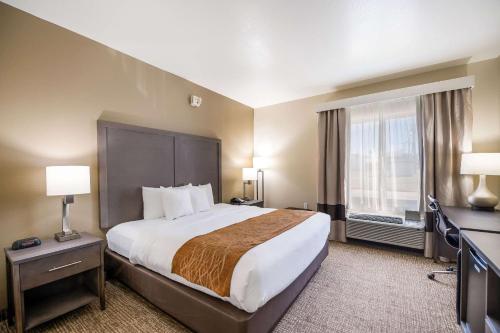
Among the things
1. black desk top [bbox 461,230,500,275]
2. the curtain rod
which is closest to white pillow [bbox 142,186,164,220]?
black desk top [bbox 461,230,500,275]

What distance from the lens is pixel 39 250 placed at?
1.73 m

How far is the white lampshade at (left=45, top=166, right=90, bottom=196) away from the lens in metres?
1.87

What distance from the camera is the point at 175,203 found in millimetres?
2744

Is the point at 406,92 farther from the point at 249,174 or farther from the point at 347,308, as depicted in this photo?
the point at 347,308

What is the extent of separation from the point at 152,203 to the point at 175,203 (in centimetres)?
31

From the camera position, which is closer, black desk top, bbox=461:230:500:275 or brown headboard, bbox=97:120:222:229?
black desk top, bbox=461:230:500:275

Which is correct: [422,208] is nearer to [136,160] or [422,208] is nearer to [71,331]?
[136,160]

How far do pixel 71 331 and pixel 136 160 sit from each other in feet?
5.87

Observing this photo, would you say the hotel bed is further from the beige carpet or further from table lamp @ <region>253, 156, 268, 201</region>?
table lamp @ <region>253, 156, 268, 201</region>

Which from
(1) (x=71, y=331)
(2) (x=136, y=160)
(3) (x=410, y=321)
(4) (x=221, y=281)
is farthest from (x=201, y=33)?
(3) (x=410, y=321)

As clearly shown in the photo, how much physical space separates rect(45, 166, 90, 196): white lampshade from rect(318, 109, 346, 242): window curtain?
11.7 feet

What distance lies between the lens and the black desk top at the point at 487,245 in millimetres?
1154

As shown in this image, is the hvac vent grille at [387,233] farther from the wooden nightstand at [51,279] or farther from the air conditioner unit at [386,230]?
the wooden nightstand at [51,279]

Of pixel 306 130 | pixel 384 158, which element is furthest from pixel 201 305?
pixel 306 130
